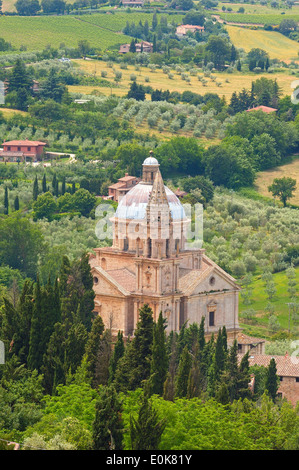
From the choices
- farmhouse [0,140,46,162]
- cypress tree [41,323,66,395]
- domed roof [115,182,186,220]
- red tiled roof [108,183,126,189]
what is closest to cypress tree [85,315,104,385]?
cypress tree [41,323,66,395]

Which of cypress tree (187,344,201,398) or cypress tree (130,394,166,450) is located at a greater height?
cypress tree (130,394,166,450)

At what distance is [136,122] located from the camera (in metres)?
166

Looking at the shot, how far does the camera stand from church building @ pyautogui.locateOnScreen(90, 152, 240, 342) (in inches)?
3570

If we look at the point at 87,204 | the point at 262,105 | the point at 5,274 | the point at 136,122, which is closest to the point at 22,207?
the point at 87,204

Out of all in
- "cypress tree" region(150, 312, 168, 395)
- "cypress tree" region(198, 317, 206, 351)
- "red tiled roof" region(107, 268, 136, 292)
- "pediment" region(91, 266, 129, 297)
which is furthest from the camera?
"red tiled roof" region(107, 268, 136, 292)

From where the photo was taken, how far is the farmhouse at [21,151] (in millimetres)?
149625

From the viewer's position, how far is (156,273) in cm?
9062

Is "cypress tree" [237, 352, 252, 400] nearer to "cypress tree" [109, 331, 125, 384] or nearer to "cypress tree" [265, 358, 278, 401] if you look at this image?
"cypress tree" [265, 358, 278, 401]

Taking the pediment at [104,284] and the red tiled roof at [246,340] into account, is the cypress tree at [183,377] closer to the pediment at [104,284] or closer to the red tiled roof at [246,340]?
the pediment at [104,284]

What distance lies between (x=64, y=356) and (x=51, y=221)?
5077 centimetres

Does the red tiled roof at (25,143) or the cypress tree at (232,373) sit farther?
the red tiled roof at (25,143)

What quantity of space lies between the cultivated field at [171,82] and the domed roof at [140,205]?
8562 centimetres

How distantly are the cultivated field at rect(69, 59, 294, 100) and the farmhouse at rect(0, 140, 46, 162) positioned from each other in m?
29.6

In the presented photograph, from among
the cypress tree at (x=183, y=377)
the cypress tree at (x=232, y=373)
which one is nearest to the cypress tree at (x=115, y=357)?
the cypress tree at (x=183, y=377)
